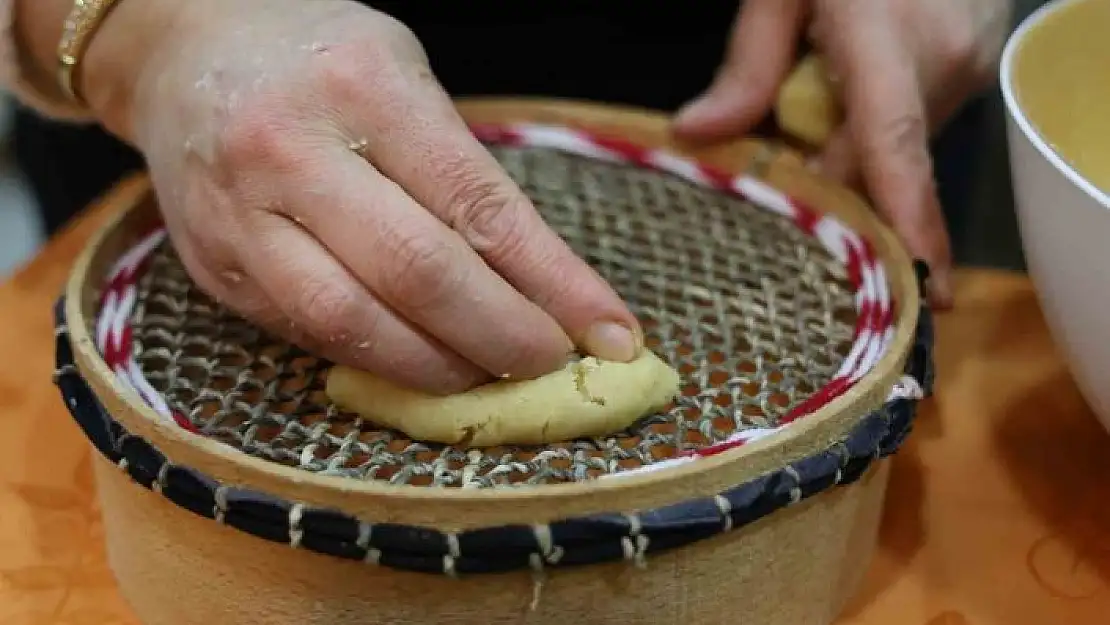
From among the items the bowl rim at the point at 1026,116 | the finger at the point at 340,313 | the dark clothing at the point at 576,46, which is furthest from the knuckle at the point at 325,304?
the dark clothing at the point at 576,46

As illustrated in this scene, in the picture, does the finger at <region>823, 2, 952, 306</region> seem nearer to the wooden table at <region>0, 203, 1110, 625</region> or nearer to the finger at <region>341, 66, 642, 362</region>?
the wooden table at <region>0, 203, 1110, 625</region>

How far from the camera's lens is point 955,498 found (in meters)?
0.67

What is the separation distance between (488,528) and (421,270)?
0.12 meters

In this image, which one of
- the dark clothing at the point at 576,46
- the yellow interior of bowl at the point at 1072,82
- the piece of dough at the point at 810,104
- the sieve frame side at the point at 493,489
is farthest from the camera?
the dark clothing at the point at 576,46

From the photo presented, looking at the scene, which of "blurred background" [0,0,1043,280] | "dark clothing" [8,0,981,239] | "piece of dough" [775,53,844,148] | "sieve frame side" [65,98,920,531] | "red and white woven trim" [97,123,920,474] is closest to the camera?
"sieve frame side" [65,98,920,531]

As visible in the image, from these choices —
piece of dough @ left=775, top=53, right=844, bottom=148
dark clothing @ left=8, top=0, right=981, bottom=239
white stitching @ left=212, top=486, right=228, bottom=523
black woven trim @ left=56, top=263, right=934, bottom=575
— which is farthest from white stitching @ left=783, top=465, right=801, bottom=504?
dark clothing @ left=8, top=0, right=981, bottom=239

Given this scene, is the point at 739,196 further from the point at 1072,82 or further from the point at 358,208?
the point at 358,208

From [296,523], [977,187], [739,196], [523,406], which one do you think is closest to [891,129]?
[739,196]

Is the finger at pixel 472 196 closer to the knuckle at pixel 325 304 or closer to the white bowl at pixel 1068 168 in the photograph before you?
the knuckle at pixel 325 304

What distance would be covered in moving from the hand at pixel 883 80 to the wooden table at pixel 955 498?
0.25 feet

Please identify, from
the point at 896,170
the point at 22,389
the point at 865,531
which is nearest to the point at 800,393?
the point at 865,531

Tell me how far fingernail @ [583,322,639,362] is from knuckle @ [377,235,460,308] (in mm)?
86

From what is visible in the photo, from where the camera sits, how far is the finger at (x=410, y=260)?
21.2 inches

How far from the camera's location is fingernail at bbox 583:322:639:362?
590 mm
